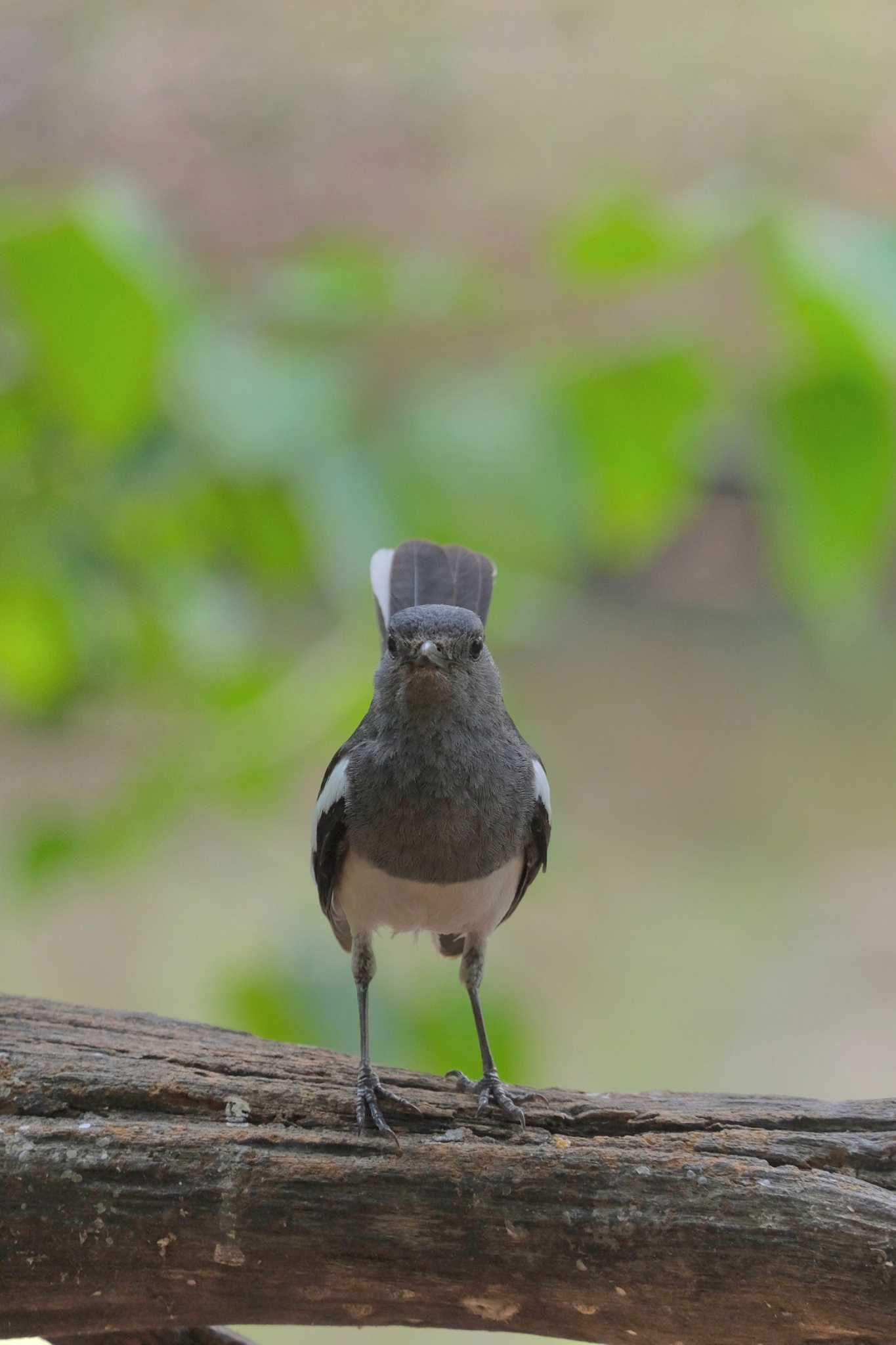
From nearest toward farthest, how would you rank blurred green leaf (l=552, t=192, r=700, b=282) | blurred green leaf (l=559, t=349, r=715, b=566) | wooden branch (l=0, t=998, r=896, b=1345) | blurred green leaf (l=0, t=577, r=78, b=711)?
wooden branch (l=0, t=998, r=896, b=1345), blurred green leaf (l=552, t=192, r=700, b=282), blurred green leaf (l=559, t=349, r=715, b=566), blurred green leaf (l=0, t=577, r=78, b=711)

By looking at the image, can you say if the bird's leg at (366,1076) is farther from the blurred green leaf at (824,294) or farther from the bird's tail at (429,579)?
the blurred green leaf at (824,294)

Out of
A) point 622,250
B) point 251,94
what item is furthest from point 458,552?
point 251,94

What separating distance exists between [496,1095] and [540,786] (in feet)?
1.31

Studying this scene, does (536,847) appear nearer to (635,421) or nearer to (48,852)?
(635,421)

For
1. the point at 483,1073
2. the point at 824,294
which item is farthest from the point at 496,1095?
the point at 824,294

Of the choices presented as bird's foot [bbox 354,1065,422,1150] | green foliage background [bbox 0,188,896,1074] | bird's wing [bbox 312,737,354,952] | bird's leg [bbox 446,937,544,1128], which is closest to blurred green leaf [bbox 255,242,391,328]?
green foliage background [bbox 0,188,896,1074]

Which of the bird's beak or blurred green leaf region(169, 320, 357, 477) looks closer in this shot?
the bird's beak

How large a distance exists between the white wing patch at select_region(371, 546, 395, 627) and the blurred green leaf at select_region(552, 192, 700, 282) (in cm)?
55

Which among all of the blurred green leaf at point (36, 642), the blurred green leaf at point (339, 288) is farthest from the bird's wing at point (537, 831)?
the blurred green leaf at point (36, 642)

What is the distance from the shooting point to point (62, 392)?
2.06 m

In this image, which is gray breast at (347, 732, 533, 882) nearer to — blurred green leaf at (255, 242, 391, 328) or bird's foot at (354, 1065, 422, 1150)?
bird's foot at (354, 1065, 422, 1150)

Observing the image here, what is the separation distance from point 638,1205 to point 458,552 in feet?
3.07

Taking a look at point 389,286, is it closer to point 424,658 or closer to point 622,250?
point 622,250

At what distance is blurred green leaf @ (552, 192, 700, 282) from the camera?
2029 millimetres
